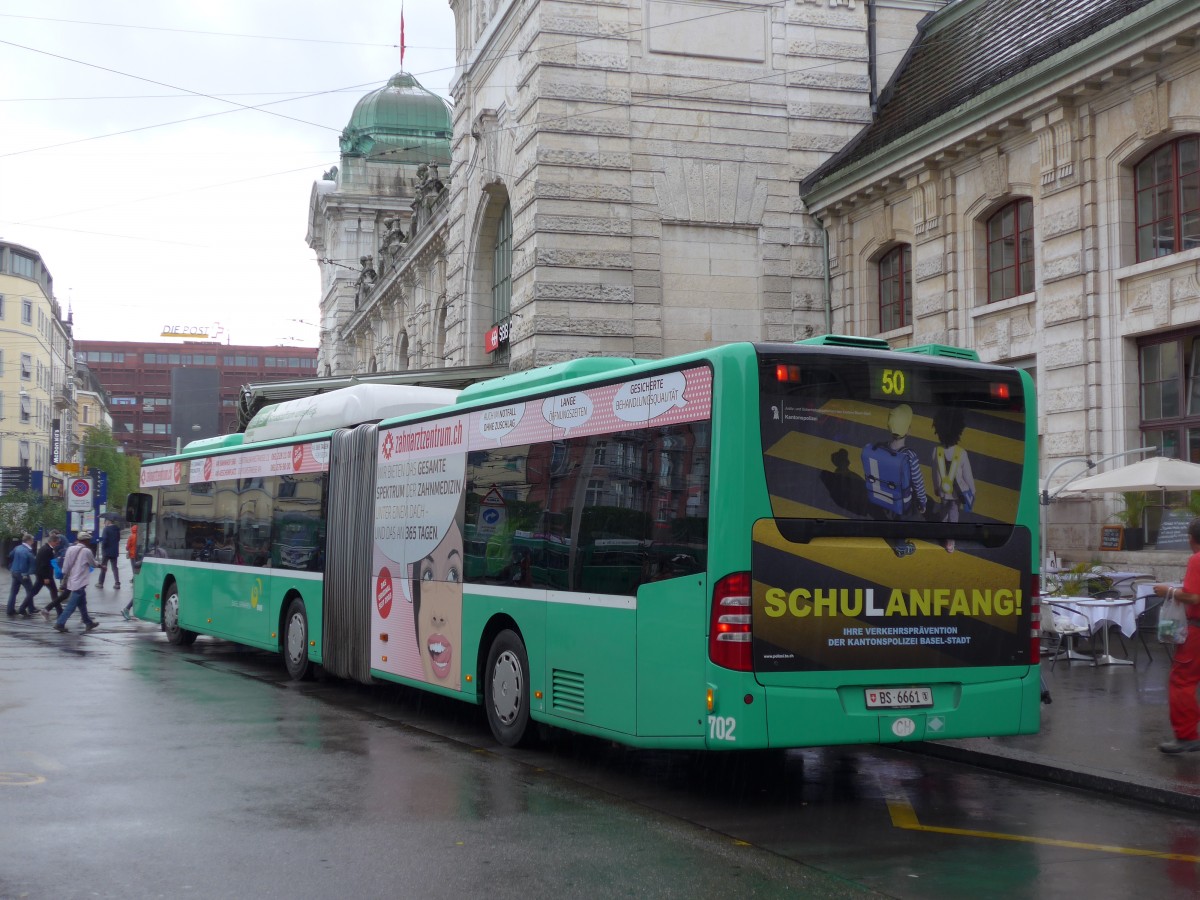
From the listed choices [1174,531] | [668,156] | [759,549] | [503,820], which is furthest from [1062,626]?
[668,156]

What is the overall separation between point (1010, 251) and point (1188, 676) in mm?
12617

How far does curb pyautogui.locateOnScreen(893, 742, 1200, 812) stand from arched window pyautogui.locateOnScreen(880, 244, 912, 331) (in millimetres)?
15018

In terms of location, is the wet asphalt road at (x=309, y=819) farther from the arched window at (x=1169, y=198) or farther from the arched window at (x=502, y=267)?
the arched window at (x=502, y=267)

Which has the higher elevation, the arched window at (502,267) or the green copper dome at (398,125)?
the green copper dome at (398,125)

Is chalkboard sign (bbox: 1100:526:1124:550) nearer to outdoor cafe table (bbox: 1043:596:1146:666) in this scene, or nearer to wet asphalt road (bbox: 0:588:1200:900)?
outdoor cafe table (bbox: 1043:596:1146:666)

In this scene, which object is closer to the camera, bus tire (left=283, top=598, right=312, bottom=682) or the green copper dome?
bus tire (left=283, top=598, right=312, bottom=682)

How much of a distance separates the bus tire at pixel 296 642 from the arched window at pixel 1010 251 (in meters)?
11.8

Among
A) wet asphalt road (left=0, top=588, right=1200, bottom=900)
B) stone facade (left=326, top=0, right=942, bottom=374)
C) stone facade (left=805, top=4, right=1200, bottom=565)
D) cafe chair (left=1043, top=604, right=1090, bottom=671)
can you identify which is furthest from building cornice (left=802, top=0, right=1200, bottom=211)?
wet asphalt road (left=0, top=588, right=1200, bottom=900)

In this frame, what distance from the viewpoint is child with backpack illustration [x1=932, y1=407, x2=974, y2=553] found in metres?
8.70

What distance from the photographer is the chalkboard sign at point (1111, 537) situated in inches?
709

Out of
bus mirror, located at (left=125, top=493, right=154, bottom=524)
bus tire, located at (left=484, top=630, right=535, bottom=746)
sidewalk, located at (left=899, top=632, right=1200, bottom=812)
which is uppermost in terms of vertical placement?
bus mirror, located at (left=125, top=493, right=154, bottom=524)

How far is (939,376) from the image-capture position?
8812mm

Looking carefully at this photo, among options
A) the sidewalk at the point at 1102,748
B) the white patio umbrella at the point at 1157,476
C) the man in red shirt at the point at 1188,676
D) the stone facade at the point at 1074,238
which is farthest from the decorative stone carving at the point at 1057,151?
the man in red shirt at the point at 1188,676

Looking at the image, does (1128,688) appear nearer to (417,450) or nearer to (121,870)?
(417,450)
